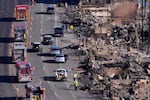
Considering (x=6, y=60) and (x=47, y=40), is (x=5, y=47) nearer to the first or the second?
(x=47, y=40)

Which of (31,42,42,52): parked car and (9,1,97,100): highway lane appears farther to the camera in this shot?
(31,42,42,52): parked car

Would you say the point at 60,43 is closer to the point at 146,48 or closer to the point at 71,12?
the point at 146,48

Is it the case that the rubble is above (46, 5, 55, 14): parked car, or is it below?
below

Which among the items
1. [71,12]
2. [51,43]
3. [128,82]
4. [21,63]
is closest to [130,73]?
[128,82]

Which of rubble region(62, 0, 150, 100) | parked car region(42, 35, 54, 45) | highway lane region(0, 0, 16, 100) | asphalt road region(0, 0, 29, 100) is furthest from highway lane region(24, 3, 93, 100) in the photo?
highway lane region(0, 0, 16, 100)

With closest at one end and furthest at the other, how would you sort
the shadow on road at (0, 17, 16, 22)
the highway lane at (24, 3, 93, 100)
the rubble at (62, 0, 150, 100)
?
the highway lane at (24, 3, 93, 100)
the rubble at (62, 0, 150, 100)
the shadow on road at (0, 17, 16, 22)

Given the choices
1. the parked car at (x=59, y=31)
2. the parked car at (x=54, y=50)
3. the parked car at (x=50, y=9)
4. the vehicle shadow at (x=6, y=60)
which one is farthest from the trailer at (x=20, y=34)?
the parked car at (x=50, y=9)

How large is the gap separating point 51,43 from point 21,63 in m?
17.6

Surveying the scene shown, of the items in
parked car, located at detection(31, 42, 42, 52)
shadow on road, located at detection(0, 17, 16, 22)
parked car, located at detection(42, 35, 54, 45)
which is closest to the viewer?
parked car, located at detection(31, 42, 42, 52)

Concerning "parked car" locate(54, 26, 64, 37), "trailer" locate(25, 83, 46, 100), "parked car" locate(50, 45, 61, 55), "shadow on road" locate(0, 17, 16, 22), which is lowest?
"trailer" locate(25, 83, 46, 100)

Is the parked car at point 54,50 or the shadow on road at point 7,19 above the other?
the shadow on road at point 7,19

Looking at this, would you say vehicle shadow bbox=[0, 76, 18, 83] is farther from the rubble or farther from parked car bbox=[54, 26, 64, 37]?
parked car bbox=[54, 26, 64, 37]

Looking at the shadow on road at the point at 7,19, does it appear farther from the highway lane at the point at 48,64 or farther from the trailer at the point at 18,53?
the trailer at the point at 18,53

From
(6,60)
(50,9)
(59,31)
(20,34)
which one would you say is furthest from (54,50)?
(50,9)
